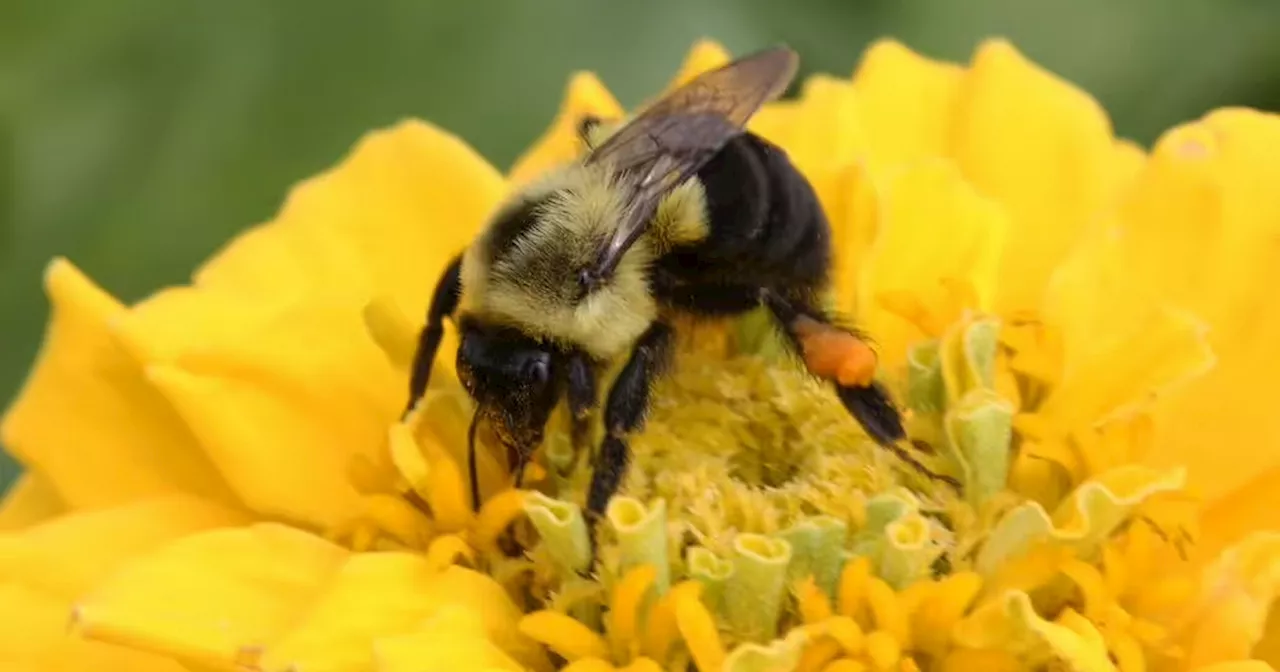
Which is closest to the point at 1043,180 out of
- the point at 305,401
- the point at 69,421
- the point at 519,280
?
the point at 519,280

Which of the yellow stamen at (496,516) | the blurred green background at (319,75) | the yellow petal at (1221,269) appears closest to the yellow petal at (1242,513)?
the yellow petal at (1221,269)

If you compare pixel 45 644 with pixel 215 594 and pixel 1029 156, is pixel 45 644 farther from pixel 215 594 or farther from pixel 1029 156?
pixel 1029 156

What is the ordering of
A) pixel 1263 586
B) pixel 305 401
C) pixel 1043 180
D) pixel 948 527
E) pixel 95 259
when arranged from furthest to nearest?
pixel 95 259
pixel 1043 180
pixel 305 401
pixel 948 527
pixel 1263 586

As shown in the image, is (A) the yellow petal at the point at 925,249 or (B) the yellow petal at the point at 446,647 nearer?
(B) the yellow petal at the point at 446,647

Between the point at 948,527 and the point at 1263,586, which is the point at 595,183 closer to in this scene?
the point at 948,527

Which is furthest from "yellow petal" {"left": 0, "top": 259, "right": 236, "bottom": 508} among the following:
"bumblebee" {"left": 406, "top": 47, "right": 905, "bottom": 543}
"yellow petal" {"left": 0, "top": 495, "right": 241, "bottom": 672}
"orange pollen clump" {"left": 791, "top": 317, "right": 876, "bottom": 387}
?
"orange pollen clump" {"left": 791, "top": 317, "right": 876, "bottom": 387}

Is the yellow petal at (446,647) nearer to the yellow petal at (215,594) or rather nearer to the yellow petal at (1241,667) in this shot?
the yellow petal at (215,594)

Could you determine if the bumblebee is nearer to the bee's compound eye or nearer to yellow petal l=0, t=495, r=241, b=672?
the bee's compound eye
